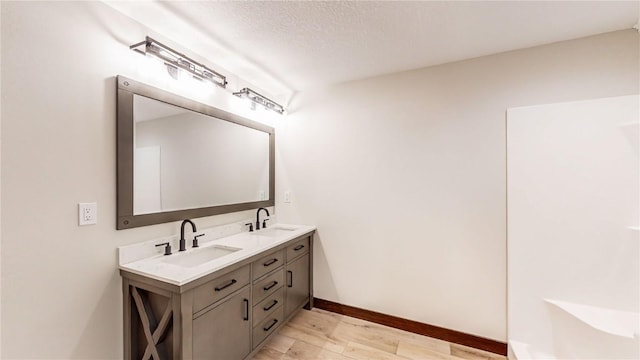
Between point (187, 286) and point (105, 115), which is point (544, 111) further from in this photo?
point (105, 115)

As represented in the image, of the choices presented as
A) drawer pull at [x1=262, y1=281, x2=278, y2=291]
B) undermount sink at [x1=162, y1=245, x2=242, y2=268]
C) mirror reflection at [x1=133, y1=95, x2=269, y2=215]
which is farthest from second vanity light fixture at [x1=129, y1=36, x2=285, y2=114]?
drawer pull at [x1=262, y1=281, x2=278, y2=291]

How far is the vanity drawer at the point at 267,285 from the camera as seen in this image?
1868mm

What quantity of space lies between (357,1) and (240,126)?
4.96ft

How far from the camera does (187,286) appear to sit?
134 cm

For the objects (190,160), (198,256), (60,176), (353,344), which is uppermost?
(190,160)

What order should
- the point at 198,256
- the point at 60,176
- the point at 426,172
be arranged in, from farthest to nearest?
the point at 426,172, the point at 198,256, the point at 60,176

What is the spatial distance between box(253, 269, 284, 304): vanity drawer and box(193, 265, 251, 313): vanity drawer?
0.49ft

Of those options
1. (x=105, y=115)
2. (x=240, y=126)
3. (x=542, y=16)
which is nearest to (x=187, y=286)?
(x=105, y=115)

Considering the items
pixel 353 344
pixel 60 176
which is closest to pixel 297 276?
pixel 353 344

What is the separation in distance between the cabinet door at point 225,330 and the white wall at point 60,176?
0.52 m

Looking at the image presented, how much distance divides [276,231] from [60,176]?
1700 millimetres

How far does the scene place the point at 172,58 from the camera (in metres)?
1.68

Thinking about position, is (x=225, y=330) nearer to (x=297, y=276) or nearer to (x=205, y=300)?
(x=205, y=300)

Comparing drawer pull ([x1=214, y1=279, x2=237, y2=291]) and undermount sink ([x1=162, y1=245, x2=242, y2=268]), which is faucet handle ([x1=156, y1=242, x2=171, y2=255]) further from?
drawer pull ([x1=214, y1=279, x2=237, y2=291])
